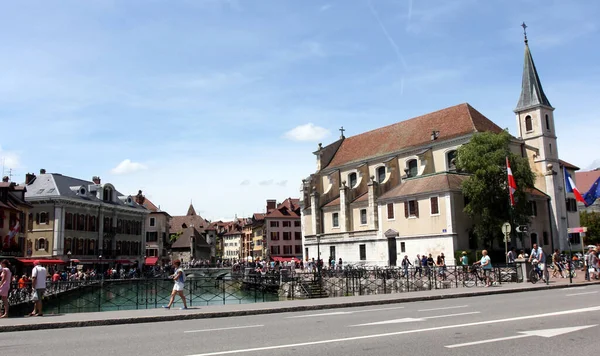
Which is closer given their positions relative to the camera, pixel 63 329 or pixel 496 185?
pixel 63 329

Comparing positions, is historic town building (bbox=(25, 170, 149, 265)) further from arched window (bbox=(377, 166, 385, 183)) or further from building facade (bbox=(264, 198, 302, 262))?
arched window (bbox=(377, 166, 385, 183))

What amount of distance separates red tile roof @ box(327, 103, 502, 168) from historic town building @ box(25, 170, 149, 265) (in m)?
28.7

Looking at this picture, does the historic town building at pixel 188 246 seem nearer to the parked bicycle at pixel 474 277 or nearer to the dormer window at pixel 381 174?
the dormer window at pixel 381 174

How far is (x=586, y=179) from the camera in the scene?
87.3 m

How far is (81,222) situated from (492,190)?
146 feet

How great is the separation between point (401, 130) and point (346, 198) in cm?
1063

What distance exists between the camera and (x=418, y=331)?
990 centimetres

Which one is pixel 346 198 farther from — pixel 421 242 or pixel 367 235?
pixel 421 242

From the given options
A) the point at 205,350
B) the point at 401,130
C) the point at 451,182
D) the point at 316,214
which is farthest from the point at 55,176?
the point at 205,350

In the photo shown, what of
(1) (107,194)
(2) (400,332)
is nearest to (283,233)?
(1) (107,194)

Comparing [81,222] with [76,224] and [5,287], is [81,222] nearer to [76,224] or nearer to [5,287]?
[76,224]

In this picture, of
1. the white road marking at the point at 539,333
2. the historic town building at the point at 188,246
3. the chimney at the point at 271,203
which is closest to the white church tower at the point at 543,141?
the white road marking at the point at 539,333

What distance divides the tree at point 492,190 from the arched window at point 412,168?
10534 millimetres

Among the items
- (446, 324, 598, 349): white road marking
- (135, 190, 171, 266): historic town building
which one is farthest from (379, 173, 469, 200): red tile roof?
(135, 190, 171, 266): historic town building
